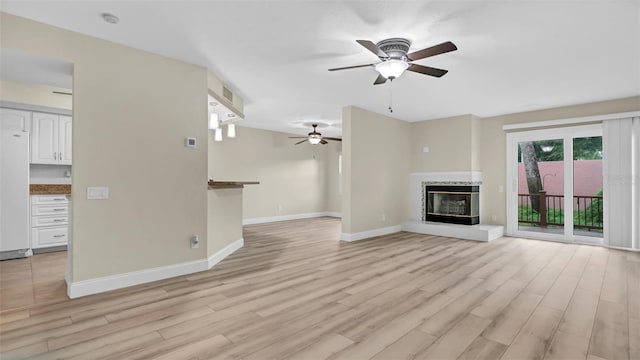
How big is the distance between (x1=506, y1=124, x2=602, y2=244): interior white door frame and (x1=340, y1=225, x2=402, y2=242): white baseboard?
91.2 inches

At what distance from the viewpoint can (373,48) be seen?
279 centimetres

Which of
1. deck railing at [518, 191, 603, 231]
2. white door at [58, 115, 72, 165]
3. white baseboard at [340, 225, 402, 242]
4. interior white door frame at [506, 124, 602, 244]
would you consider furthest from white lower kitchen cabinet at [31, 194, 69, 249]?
deck railing at [518, 191, 603, 231]

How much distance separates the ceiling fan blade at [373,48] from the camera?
2.63m

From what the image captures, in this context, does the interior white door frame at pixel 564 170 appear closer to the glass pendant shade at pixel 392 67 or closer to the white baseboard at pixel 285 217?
the glass pendant shade at pixel 392 67

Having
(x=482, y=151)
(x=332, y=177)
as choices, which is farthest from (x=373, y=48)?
(x=332, y=177)

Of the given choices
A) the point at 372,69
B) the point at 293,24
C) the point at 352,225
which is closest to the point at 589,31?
the point at 372,69

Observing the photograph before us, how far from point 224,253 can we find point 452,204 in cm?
494

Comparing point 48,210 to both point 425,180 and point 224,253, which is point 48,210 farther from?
point 425,180

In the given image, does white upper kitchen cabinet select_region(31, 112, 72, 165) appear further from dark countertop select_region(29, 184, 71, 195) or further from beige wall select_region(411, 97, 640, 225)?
beige wall select_region(411, 97, 640, 225)

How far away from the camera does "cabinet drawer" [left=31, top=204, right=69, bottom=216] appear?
15.3ft

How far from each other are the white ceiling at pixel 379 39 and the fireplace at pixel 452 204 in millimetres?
2225

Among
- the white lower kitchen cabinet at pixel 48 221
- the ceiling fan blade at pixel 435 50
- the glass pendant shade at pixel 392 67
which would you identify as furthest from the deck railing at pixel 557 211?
the white lower kitchen cabinet at pixel 48 221

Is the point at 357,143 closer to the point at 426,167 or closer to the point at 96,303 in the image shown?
the point at 426,167

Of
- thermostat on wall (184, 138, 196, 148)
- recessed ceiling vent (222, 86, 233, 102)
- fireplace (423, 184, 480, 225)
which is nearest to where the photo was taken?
thermostat on wall (184, 138, 196, 148)
